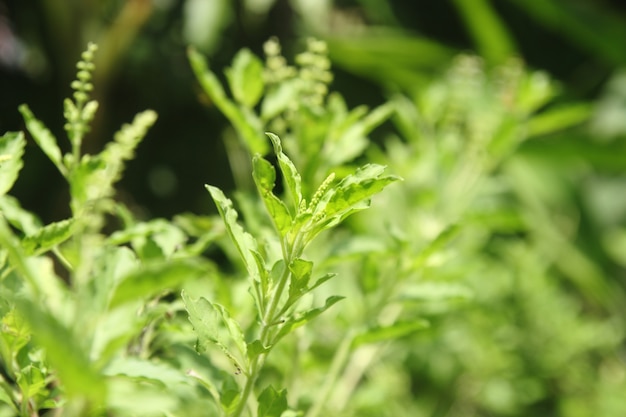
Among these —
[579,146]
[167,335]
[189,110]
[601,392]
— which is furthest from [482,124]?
[189,110]

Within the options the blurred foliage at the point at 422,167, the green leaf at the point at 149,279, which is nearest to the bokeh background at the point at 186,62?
the blurred foliage at the point at 422,167

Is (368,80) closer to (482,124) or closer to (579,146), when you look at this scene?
(579,146)

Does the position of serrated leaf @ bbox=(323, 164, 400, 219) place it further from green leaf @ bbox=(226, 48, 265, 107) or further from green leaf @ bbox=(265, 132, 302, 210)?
green leaf @ bbox=(226, 48, 265, 107)

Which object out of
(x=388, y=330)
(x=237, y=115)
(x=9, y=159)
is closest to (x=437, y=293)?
(x=388, y=330)

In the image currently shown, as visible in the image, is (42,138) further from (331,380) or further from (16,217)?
(331,380)

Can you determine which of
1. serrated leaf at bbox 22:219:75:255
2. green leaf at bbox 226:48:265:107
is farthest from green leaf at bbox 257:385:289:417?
green leaf at bbox 226:48:265:107

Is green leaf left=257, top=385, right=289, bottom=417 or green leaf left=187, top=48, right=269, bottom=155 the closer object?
green leaf left=257, top=385, right=289, bottom=417
